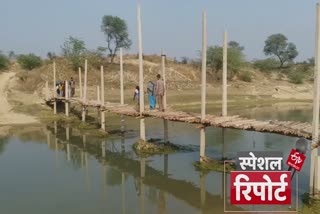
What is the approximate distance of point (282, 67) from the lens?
2303 inches

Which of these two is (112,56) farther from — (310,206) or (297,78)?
(310,206)

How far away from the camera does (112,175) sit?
1302 cm

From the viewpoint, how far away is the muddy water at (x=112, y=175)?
10.0 m

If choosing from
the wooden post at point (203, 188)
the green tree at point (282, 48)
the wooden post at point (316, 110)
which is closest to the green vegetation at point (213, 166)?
the wooden post at point (203, 188)

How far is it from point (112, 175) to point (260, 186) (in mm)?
8010

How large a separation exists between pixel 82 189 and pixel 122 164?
2982mm

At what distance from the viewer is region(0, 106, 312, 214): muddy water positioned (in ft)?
32.8

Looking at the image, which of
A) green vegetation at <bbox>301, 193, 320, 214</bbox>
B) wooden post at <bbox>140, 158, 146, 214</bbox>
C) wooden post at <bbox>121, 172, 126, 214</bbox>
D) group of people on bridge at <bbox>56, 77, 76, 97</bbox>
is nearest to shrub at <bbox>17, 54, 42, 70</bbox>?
group of people on bridge at <bbox>56, 77, 76, 97</bbox>

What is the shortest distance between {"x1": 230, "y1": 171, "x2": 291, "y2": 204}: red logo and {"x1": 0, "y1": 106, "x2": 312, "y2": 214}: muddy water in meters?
3.60

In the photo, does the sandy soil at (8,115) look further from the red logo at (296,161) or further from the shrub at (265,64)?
the shrub at (265,64)

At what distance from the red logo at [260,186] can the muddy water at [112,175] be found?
11.8ft

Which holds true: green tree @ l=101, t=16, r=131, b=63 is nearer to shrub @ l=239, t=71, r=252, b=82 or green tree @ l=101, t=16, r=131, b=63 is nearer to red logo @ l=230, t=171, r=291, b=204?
shrub @ l=239, t=71, r=252, b=82

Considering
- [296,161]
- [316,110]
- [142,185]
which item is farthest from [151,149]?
[296,161]

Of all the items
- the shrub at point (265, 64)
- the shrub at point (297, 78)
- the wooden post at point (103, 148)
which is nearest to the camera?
the wooden post at point (103, 148)
